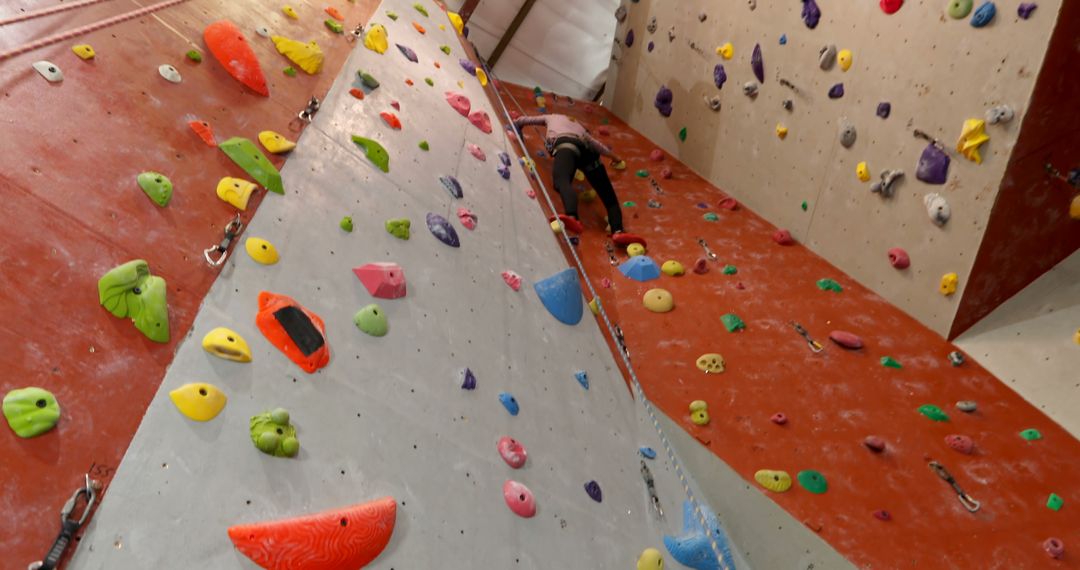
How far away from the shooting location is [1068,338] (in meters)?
3.03

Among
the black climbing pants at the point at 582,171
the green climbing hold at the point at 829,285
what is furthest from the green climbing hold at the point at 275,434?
the green climbing hold at the point at 829,285

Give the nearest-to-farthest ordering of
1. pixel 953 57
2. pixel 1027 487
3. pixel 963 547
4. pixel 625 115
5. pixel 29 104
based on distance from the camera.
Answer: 1. pixel 29 104
2. pixel 963 547
3. pixel 1027 487
4. pixel 953 57
5. pixel 625 115

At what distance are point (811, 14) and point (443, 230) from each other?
2.61 m

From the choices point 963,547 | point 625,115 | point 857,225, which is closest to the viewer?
point 963,547

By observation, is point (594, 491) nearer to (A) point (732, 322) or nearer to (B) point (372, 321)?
(B) point (372, 321)

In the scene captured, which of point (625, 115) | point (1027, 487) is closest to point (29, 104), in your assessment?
point (1027, 487)

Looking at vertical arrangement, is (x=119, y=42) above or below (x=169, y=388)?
above

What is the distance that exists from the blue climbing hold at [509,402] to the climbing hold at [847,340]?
169 centimetres

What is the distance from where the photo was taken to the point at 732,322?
3336 mm

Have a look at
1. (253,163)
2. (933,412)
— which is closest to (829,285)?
(933,412)

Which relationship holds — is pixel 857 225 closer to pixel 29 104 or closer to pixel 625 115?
pixel 625 115

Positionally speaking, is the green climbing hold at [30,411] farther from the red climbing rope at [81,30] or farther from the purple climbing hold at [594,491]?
the purple climbing hold at [594,491]

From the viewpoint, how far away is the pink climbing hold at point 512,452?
6.41ft

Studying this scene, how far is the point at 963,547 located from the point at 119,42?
2883mm
